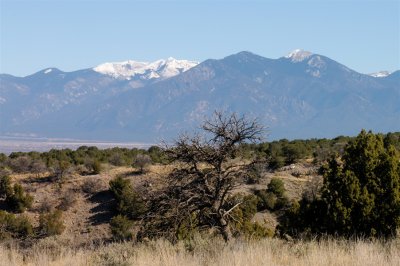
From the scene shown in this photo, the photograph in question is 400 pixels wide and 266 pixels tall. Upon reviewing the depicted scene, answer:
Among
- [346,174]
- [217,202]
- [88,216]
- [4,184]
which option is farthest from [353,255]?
[4,184]

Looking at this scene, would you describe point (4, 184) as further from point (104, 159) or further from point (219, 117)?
point (219, 117)

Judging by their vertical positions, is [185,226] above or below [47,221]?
above

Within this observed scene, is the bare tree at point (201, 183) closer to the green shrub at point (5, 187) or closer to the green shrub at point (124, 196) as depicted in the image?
the green shrub at point (124, 196)

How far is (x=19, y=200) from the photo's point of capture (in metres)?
32.3

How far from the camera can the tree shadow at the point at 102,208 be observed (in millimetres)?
31878

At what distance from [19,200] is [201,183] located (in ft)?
64.5

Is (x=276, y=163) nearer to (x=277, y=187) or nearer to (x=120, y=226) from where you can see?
(x=277, y=187)

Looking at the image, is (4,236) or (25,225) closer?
(4,236)

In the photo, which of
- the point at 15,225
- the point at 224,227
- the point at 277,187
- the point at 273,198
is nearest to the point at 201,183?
the point at 224,227

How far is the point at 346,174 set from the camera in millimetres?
13992

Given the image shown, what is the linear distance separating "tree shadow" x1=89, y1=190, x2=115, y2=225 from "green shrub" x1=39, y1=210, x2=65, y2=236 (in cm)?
210

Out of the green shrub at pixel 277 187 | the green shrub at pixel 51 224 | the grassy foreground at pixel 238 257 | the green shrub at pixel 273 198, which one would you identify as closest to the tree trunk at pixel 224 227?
the grassy foreground at pixel 238 257

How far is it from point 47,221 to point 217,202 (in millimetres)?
16523

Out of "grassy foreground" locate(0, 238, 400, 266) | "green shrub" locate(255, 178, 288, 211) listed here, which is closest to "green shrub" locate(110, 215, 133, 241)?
"green shrub" locate(255, 178, 288, 211)
